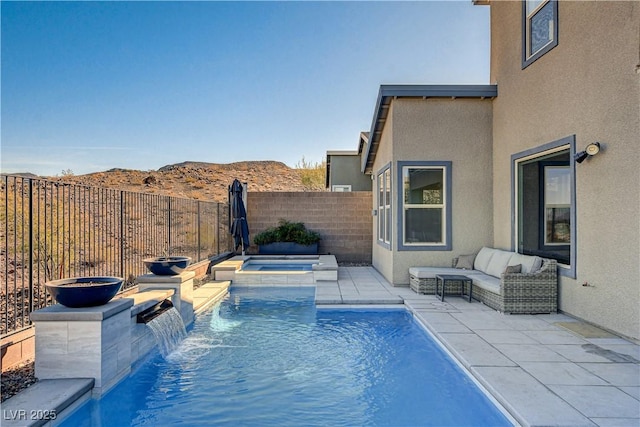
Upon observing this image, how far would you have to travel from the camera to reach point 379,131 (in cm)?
Answer: 977

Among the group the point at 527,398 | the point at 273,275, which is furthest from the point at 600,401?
the point at 273,275

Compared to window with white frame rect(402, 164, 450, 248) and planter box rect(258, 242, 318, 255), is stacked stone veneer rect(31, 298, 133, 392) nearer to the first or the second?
window with white frame rect(402, 164, 450, 248)

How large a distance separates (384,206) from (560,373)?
20.6 ft

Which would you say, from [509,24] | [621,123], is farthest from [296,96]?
[621,123]

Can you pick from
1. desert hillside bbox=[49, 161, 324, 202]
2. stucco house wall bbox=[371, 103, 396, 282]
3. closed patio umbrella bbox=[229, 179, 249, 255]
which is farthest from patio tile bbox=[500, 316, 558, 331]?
desert hillside bbox=[49, 161, 324, 202]

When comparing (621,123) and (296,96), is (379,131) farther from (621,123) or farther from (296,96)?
(296,96)

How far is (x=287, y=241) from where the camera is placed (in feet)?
40.8

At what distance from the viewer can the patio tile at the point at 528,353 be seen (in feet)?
13.4

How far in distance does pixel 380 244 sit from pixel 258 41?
296 inches

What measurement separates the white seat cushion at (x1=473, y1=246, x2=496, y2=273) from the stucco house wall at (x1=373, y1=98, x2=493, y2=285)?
0.29 meters

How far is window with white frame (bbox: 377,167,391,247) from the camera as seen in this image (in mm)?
9000

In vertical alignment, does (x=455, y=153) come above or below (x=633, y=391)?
above

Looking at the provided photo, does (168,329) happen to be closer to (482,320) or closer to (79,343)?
(79,343)

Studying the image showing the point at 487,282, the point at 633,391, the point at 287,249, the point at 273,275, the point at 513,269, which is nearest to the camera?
the point at 633,391
